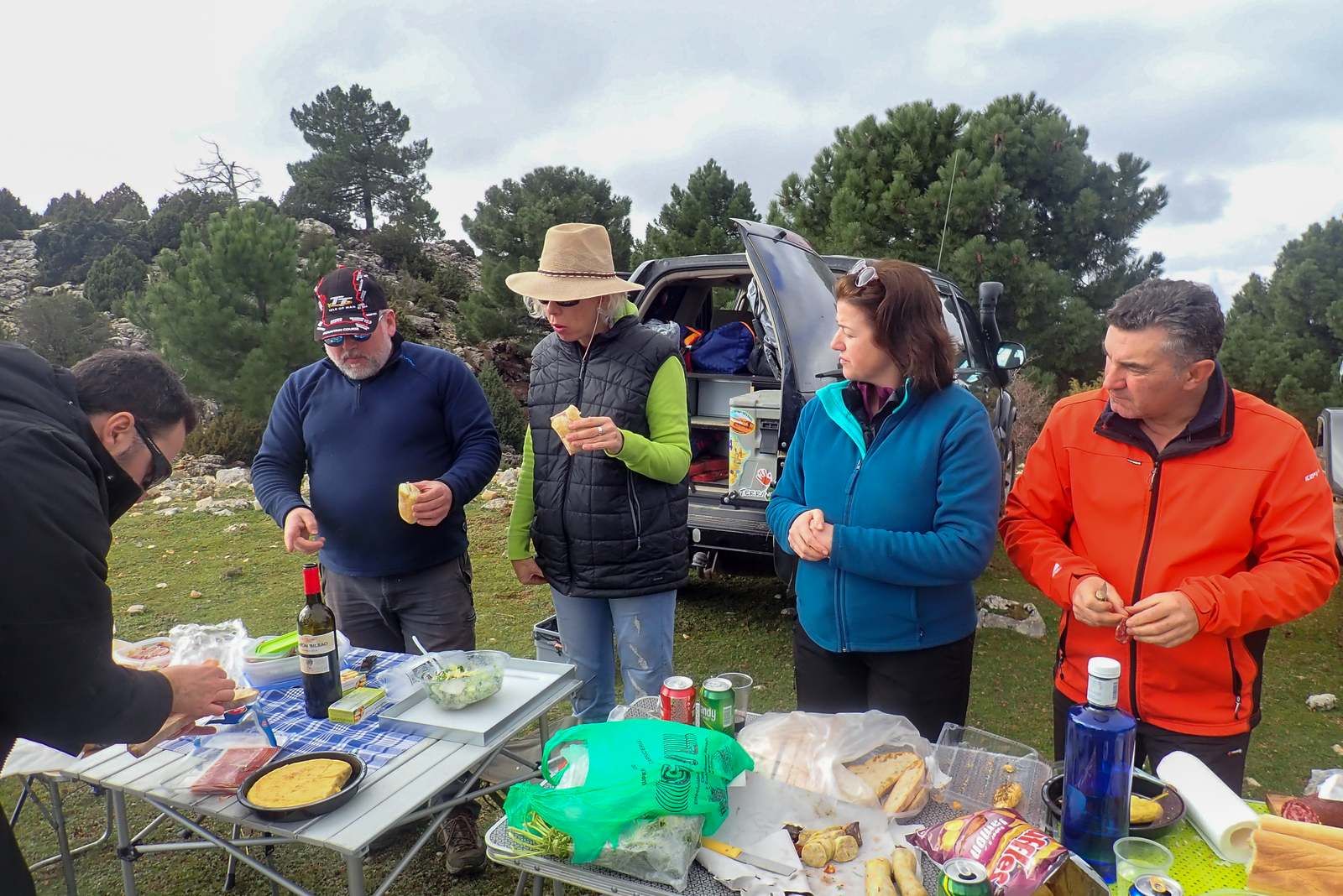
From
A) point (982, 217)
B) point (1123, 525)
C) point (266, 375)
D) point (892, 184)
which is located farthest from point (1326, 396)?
point (266, 375)

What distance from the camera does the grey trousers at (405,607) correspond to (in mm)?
2916

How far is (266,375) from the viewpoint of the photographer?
16891mm

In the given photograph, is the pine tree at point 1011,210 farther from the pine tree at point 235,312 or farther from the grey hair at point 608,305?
the grey hair at point 608,305

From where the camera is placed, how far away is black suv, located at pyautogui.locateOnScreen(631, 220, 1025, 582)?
159 inches

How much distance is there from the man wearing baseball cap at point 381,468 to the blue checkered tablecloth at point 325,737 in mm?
752

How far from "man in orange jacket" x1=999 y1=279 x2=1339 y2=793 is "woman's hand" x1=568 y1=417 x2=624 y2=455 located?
1.30 meters

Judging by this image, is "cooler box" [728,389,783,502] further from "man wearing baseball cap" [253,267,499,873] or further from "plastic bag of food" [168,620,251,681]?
"plastic bag of food" [168,620,251,681]

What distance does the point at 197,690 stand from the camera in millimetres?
1790

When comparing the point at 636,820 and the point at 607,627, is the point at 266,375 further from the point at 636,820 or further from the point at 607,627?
the point at 636,820

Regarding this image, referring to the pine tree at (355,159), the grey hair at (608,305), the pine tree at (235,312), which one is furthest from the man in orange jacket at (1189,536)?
the pine tree at (355,159)

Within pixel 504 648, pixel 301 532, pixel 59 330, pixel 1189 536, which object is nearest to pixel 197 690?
pixel 301 532

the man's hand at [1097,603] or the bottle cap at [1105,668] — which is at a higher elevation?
the bottle cap at [1105,668]

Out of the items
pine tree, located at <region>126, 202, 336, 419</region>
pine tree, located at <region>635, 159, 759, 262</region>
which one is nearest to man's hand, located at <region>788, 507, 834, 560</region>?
pine tree, located at <region>126, 202, 336, 419</region>

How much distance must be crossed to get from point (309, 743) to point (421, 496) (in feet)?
3.08
